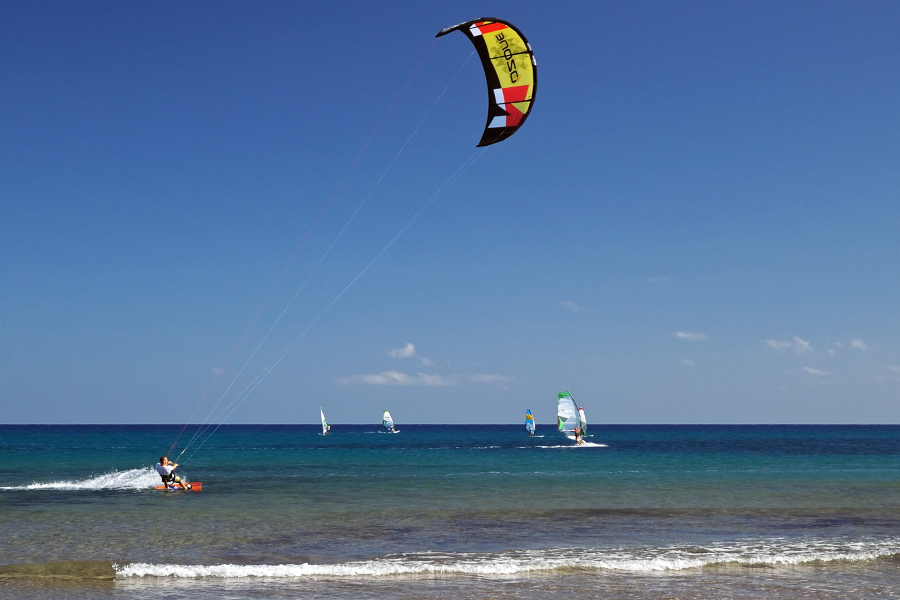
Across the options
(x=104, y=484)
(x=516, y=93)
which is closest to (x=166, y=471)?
(x=104, y=484)

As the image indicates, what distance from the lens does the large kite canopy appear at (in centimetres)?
1202

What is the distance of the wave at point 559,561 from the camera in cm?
1051

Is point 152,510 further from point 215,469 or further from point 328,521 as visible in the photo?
point 215,469

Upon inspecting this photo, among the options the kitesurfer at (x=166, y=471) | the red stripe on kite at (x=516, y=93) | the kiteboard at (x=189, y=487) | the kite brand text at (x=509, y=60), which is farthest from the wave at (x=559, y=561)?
the kiteboard at (x=189, y=487)

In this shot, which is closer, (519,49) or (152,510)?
(519,49)

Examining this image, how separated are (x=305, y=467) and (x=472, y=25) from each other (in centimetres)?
2742


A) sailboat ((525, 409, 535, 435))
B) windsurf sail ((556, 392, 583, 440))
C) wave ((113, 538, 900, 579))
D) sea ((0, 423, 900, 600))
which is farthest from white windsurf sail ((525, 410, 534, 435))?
wave ((113, 538, 900, 579))

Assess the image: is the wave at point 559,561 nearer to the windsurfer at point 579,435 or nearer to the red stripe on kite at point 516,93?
the red stripe on kite at point 516,93

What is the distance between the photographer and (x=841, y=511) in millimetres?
17812

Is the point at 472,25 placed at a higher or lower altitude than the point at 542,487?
higher

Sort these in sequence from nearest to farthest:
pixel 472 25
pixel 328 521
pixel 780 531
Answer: pixel 472 25 < pixel 780 531 < pixel 328 521

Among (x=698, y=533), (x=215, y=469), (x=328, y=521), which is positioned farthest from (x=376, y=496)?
(x=215, y=469)

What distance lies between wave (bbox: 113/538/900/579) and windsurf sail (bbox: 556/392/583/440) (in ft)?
137

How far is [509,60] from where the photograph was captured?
12172mm
